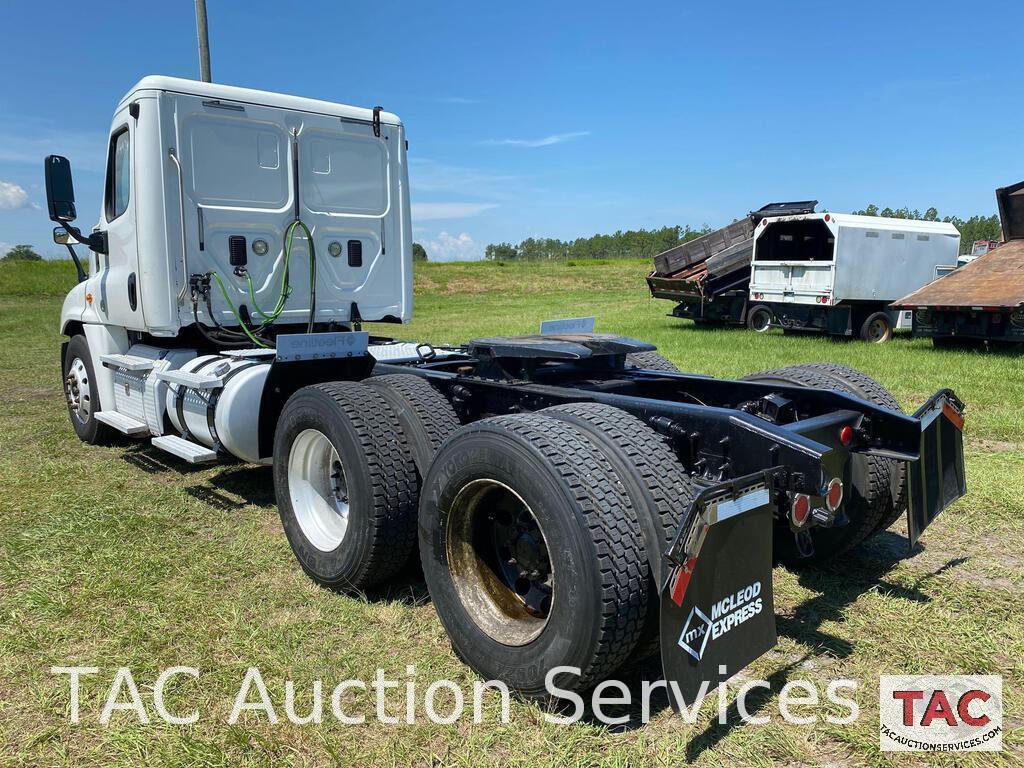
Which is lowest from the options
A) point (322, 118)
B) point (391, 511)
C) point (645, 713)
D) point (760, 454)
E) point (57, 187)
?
point (645, 713)

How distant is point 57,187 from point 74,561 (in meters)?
3.04

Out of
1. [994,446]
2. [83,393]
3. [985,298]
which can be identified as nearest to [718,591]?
[994,446]

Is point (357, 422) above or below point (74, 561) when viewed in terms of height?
above

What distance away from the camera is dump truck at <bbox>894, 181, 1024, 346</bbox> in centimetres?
1202

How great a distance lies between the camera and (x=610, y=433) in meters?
2.73

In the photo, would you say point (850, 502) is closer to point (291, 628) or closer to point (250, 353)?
point (291, 628)

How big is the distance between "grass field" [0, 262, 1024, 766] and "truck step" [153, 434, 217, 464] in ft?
1.27

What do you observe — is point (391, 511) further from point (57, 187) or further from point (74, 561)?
point (57, 187)

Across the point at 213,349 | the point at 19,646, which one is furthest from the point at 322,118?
the point at 19,646

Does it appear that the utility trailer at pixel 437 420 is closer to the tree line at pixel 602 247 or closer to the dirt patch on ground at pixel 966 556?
the dirt patch on ground at pixel 966 556

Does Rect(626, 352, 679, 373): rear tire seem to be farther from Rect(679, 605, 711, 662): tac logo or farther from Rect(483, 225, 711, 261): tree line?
Rect(483, 225, 711, 261): tree line

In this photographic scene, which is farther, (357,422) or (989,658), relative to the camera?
(357,422)

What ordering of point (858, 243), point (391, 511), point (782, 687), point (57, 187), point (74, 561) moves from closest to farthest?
point (782, 687) < point (391, 511) < point (74, 561) < point (57, 187) < point (858, 243)

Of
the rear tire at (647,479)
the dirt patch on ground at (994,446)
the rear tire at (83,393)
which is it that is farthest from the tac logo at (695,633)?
the rear tire at (83,393)
